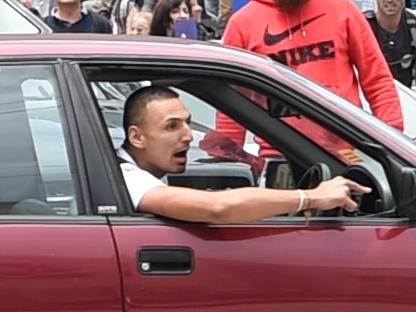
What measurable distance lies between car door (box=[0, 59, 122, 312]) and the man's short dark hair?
37 cm

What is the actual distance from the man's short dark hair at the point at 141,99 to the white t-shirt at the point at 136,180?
0.12 meters

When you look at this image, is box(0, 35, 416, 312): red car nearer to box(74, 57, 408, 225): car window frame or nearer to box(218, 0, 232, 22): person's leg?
box(74, 57, 408, 225): car window frame

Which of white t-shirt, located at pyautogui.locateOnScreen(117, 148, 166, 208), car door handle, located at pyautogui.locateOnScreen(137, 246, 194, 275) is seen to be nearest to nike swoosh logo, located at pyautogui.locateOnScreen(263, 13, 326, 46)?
white t-shirt, located at pyautogui.locateOnScreen(117, 148, 166, 208)

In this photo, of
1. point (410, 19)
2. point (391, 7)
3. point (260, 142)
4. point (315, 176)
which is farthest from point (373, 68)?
point (410, 19)

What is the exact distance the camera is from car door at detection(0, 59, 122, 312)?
9.61ft

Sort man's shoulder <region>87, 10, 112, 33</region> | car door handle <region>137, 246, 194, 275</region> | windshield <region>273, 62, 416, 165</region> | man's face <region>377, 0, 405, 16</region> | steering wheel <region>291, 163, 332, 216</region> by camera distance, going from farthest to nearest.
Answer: man's shoulder <region>87, 10, 112, 33</region>
man's face <region>377, 0, 405, 16</region>
steering wheel <region>291, 163, 332, 216</region>
windshield <region>273, 62, 416, 165</region>
car door handle <region>137, 246, 194, 275</region>

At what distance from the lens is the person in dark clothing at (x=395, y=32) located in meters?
7.64

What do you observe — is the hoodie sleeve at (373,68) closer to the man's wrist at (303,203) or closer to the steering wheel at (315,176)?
the steering wheel at (315,176)

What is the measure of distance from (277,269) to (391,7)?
16.0ft

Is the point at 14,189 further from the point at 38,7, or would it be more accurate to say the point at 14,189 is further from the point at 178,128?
the point at 38,7

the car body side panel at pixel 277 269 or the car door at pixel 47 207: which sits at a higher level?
the car door at pixel 47 207

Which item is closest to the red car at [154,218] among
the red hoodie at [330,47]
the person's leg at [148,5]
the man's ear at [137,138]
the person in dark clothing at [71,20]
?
the man's ear at [137,138]

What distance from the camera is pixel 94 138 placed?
10.2 ft

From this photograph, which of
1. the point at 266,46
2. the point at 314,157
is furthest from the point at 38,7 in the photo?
the point at 314,157
